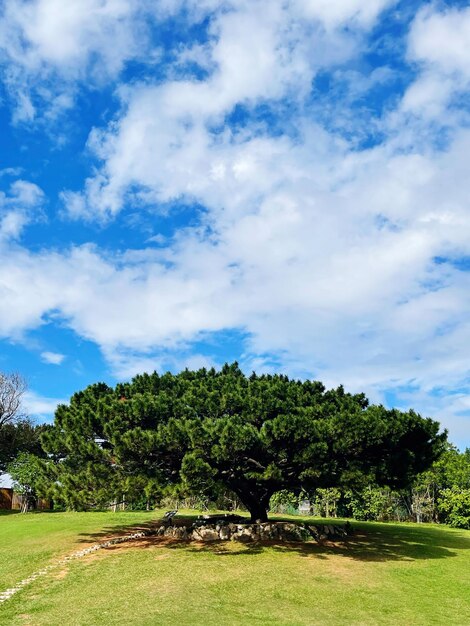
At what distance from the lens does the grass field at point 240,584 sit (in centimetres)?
1273

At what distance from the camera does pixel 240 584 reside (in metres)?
15.5

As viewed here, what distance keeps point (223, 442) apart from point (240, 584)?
15.0ft

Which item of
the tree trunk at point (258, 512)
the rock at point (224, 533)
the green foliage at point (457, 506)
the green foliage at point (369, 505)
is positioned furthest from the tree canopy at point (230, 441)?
the green foliage at point (369, 505)

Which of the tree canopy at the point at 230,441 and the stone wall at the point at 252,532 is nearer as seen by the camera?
the tree canopy at the point at 230,441

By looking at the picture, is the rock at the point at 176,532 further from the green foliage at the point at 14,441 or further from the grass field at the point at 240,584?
the green foliage at the point at 14,441

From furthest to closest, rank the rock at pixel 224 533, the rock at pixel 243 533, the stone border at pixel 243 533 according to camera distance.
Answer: the rock at pixel 224 533, the stone border at pixel 243 533, the rock at pixel 243 533

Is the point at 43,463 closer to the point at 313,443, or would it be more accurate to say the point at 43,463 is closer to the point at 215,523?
the point at 215,523

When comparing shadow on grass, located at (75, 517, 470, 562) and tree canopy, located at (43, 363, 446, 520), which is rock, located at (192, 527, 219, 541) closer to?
shadow on grass, located at (75, 517, 470, 562)

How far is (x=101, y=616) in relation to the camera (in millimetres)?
12641

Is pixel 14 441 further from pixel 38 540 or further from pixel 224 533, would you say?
pixel 224 533

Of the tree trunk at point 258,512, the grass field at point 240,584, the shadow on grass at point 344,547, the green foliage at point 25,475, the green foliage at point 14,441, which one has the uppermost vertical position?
the green foliage at point 14,441

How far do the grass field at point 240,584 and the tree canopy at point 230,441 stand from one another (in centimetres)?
272

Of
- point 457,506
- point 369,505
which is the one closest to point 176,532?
point 369,505

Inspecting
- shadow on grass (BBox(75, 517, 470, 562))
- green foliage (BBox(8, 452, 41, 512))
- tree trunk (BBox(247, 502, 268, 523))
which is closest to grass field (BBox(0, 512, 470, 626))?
shadow on grass (BBox(75, 517, 470, 562))
